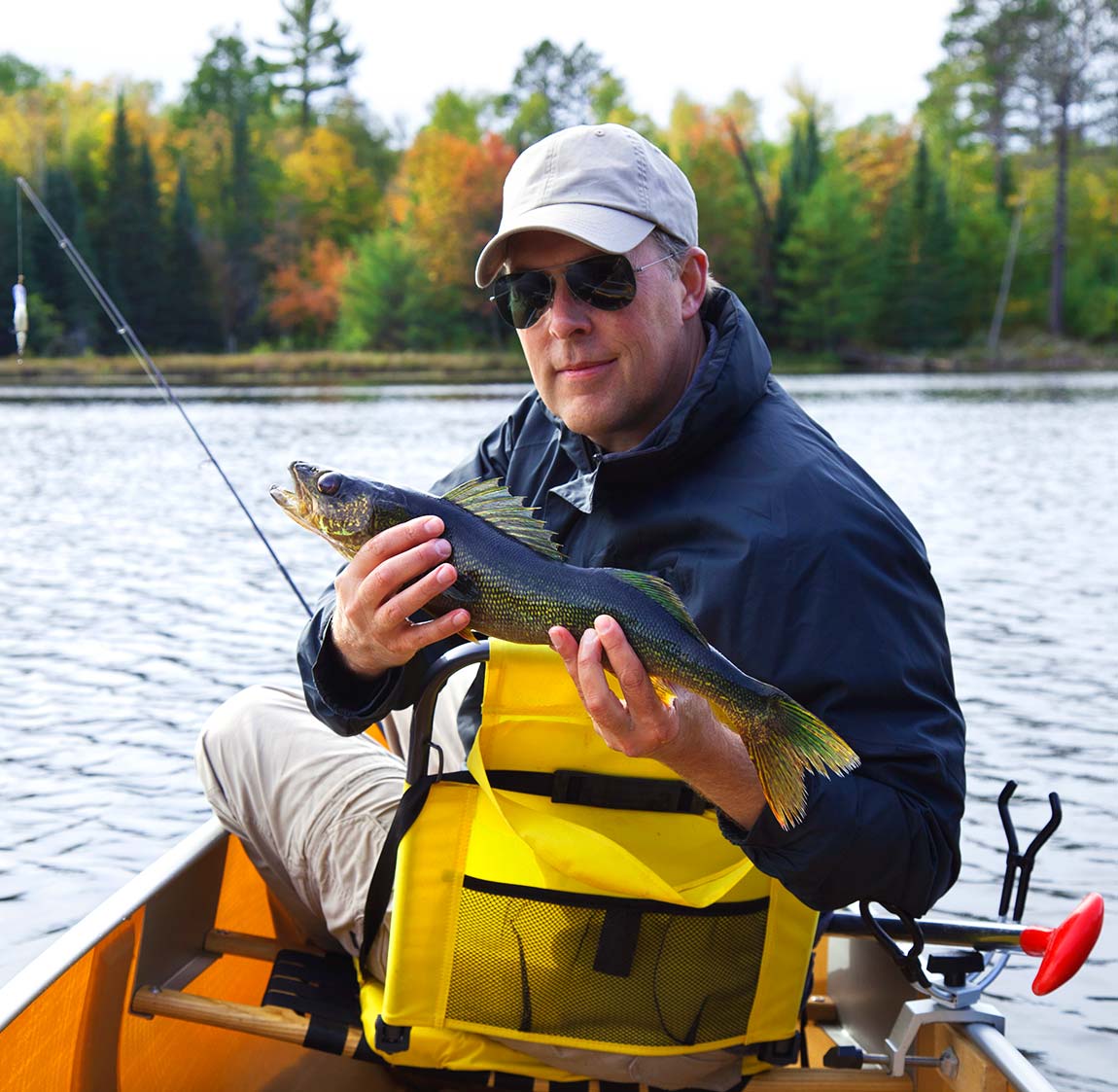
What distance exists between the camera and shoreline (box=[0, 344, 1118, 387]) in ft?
153

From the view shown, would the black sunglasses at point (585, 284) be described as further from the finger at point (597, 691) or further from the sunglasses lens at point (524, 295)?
the finger at point (597, 691)

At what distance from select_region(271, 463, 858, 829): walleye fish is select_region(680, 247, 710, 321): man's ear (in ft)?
2.65

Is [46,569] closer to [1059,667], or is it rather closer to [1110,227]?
[1059,667]

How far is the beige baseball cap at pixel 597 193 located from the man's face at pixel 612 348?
2.5 inches

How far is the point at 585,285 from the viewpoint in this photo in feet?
9.57

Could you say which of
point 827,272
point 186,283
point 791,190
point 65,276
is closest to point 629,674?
point 65,276

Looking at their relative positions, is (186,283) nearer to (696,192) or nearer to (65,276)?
(65,276)

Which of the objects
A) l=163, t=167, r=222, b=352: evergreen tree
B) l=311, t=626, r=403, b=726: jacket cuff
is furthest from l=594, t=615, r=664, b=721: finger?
l=163, t=167, r=222, b=352: evergreen tree

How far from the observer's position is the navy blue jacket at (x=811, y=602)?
238cm

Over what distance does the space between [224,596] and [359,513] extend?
1134 cm

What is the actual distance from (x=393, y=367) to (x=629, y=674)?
5739 centimetres

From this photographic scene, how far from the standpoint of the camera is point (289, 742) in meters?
3.37

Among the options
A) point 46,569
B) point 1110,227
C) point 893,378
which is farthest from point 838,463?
point 1110,227

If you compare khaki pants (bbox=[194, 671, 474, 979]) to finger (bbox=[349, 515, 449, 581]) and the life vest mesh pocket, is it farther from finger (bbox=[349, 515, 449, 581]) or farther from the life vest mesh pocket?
finger (bbox=[349, 515, 449, 581])
